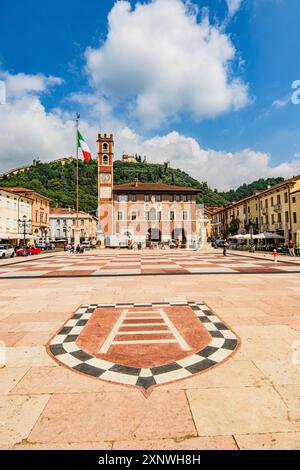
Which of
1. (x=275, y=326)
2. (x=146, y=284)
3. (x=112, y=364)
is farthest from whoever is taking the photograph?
(x=146, y=284)

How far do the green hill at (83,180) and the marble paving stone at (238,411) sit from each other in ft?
297

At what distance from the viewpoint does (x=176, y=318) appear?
5.99m

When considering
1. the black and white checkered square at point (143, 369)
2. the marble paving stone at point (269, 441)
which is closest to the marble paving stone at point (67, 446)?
the black and white checkered square at point (143, 369)

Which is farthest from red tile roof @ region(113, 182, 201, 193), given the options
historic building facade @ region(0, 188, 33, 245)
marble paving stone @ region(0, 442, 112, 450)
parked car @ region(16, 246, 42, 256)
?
marble paving stone @ region(0, 442, 112, 450)

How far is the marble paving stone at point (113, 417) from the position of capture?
95.7 inches

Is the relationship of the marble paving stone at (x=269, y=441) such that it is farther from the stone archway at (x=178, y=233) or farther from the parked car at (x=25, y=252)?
the stone archway at (x=178, y=233)

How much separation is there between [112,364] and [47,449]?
1613mm

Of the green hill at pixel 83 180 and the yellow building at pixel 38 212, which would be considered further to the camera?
the green hill at pixel 83 180

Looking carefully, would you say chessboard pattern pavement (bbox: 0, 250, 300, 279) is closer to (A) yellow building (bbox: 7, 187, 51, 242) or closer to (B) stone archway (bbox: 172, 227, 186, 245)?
(A) yellow building (bbox: 7, 187, 51, 242)

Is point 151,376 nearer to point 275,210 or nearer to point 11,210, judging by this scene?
point 275,210

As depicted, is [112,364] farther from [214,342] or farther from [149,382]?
[214,342]

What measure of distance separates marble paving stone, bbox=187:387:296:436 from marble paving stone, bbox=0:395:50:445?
5.49ft

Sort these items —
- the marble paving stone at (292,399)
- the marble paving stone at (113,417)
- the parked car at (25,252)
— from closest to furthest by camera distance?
the marble paving stone at (113,417) < the marble paving stone at (292,399) < the parked car at (25,252)

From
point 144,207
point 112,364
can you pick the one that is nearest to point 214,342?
point 112,364
